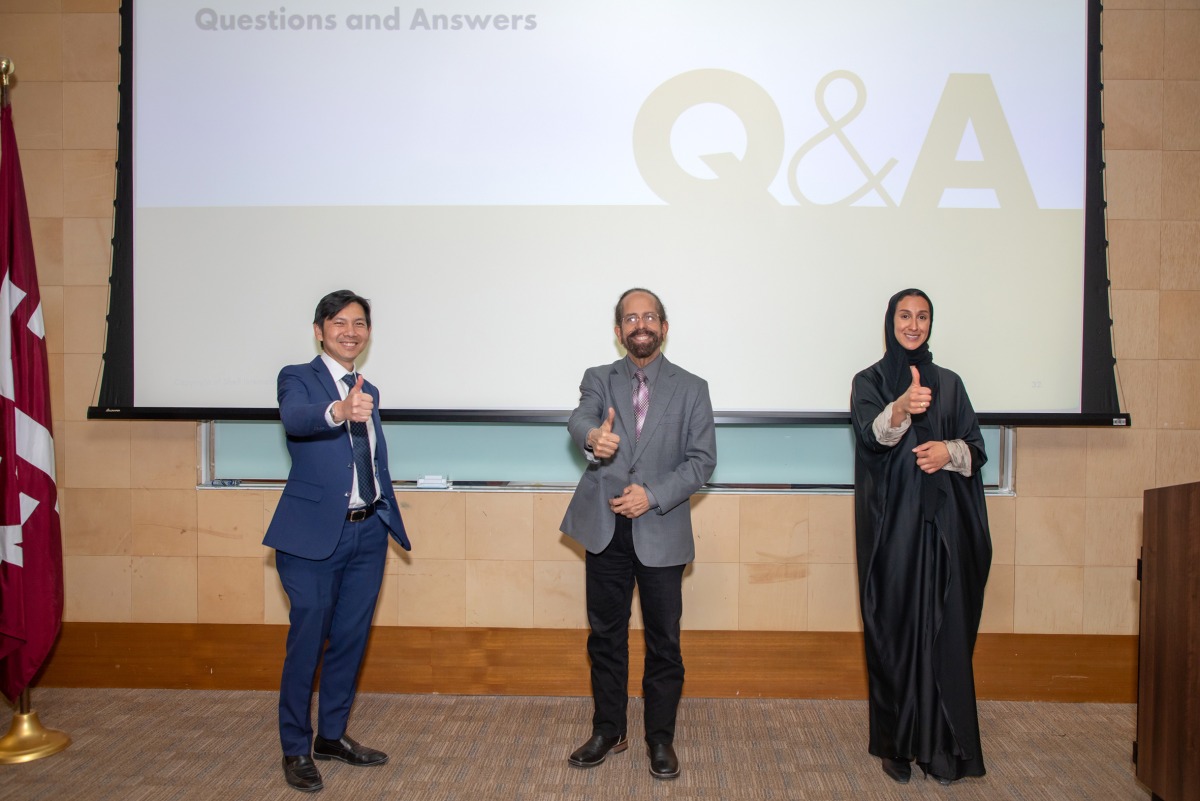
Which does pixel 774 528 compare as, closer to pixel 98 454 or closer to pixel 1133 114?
pixel 1133 114

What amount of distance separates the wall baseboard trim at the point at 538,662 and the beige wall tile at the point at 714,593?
64mm

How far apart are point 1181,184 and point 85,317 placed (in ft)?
16.5

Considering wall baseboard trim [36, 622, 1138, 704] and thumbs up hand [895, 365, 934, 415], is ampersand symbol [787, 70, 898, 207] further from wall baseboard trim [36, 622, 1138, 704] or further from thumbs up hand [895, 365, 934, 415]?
wall baseboard trim [36, 622, 1138, 704]

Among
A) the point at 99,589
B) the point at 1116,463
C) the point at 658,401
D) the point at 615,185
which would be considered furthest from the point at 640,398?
the point at 99,589

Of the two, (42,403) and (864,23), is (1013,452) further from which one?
(42,403)

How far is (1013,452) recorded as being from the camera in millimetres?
3678

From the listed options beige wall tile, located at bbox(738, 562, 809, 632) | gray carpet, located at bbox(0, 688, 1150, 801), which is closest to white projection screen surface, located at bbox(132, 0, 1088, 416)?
beige wall tile, located at bbox(738, 562, 809, 632)

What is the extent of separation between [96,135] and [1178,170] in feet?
16.1

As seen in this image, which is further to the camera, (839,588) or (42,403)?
(839,588)

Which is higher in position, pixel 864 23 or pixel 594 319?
pixel 864 23

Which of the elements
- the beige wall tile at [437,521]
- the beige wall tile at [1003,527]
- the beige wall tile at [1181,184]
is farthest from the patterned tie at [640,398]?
the beige wall tile at [1181,184]

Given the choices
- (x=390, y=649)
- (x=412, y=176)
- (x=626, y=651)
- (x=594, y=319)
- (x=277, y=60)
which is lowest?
(x=390, y=649)

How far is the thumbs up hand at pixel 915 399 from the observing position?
273 cm

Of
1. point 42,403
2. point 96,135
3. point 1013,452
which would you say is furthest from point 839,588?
point 96,135
